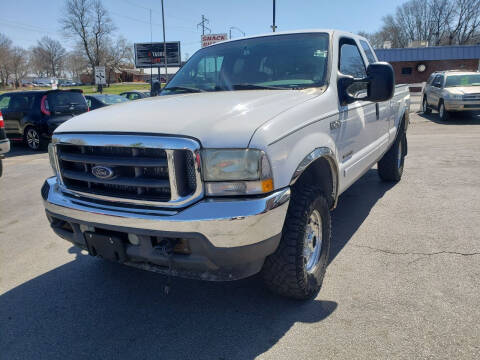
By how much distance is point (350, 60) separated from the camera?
154 inches

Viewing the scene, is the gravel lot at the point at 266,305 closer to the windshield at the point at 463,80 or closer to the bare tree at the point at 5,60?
the windshield at the point at 463,80

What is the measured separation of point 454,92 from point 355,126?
1206 cm

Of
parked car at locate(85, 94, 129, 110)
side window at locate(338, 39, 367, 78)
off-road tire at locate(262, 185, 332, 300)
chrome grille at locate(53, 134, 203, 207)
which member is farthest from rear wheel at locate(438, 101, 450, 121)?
chrome grille at locate(53, 134, 203, 207)

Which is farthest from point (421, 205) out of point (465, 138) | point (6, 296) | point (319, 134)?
point (465, 138)

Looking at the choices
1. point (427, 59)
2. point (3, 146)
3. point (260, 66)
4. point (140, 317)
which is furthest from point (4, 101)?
point (427, 59)

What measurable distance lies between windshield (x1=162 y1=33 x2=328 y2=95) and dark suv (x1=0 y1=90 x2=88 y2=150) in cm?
817

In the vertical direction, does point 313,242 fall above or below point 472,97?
below

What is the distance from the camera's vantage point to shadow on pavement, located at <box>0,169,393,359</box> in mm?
2455

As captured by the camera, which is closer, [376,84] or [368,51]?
[376,84]

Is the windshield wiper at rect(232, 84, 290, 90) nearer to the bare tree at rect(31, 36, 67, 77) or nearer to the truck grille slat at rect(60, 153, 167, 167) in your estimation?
the truck grille slat at rect(60, 153, 167, 167)

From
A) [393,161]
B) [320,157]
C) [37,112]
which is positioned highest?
[37,112]

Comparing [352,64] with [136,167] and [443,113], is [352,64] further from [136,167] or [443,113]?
[443,113]

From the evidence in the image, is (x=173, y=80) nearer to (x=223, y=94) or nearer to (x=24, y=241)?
(x=223, y=94)

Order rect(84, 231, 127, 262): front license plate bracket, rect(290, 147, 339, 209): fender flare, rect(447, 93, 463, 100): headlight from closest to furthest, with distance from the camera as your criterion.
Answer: rect(84, 231, 127, 262): front license plate bracket < rect(290, 147, 339, 209): fender flare < rect(447, 93, 463, 100): headlight
